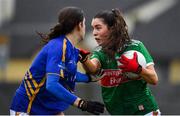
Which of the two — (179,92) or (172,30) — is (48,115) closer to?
(179,92)

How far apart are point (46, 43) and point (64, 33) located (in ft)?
0.65

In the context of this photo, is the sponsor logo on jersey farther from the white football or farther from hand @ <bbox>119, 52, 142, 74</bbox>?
hand @ <bbox>119, 52, 142, 74</bbox>

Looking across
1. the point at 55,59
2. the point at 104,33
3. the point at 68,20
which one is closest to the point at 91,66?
the point at 104,33

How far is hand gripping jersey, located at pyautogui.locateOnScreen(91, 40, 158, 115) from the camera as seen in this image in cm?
796

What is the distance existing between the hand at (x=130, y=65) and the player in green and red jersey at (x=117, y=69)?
2 cm

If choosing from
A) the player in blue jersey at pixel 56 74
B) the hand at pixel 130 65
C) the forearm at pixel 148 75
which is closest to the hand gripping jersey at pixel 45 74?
the player in blue jersey at pixel 56 74

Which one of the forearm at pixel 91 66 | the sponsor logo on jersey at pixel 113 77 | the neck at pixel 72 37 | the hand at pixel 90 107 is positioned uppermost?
the neck at pixel 72 37

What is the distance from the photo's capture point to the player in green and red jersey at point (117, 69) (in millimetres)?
7863

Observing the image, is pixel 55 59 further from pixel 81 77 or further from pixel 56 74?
pixel 81 77

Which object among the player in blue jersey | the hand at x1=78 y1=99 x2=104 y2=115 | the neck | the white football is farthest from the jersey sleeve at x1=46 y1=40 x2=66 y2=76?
the white football

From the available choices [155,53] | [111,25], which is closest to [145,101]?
[111,25]

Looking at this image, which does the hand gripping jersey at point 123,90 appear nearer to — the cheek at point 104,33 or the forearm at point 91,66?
the forearm at point 91,66

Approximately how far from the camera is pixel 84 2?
91.6 ft

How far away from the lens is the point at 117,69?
794 cm
